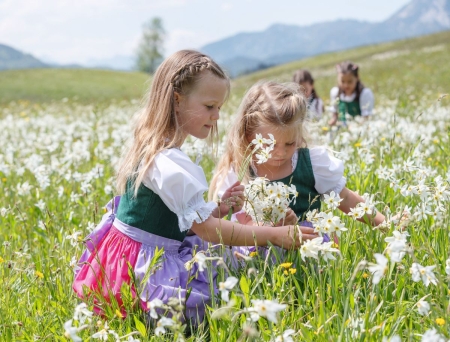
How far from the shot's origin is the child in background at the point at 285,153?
9.93 feet

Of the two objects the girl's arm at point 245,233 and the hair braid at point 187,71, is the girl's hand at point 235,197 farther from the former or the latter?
the hair braid at point 187,71

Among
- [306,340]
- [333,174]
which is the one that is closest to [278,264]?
[306,340]

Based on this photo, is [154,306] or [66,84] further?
[66,84]

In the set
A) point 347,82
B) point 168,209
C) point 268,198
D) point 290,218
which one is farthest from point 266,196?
point 347,82

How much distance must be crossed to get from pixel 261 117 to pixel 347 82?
5.21 m

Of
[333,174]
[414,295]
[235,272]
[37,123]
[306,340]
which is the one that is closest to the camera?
[306,340]

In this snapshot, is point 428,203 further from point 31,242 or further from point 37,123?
point 37,123

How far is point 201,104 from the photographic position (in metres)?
2.78

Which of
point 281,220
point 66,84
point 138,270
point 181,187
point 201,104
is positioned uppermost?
point 201,104

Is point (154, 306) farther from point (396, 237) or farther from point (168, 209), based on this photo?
point (168, 209)

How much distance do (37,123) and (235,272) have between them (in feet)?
24.7

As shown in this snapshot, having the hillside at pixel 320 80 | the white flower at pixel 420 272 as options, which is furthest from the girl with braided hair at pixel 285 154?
the hillside at pixel 320 80

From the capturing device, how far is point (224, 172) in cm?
322

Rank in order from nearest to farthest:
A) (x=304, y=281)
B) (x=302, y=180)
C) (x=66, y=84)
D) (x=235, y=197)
→ (x=304, y=281) → (x=235, y=197) → (x=302, y=180) → (x=66, y=84)
